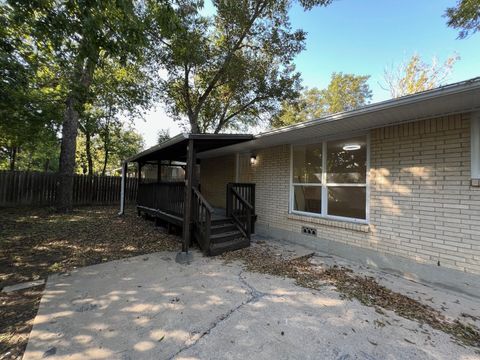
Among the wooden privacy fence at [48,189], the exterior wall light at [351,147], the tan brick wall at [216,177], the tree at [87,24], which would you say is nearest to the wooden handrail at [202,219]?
the tree at [87,24]

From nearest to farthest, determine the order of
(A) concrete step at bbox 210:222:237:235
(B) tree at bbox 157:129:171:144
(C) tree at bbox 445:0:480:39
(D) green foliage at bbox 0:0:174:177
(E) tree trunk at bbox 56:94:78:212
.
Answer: (D) green foliage at bbox 0:0:174:177 → (A) concrete step at bbox 210:222:237:235 → (C) tree at bbox 445:0:480:39 → (E) tree trunk at bbox 56:94:78:212 → (B) tree at bbox 157:129:171:144

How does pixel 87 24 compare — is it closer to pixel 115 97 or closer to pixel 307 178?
pixel 307 178

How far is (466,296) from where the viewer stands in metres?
3.22

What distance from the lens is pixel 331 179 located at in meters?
5.19

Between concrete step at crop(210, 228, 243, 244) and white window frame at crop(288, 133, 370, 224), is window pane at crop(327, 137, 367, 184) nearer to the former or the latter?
white window frame at crop(288, 133, 370, 224)

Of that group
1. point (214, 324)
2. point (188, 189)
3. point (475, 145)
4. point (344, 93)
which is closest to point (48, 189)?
point (188, 189)

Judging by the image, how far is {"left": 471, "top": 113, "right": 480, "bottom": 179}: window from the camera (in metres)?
3.22

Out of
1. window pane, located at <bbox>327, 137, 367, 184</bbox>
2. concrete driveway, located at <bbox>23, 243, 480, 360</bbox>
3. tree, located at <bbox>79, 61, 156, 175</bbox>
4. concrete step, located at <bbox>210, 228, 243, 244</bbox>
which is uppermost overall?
tree, located at <bbox>79, 61, 156, 175</bbox>

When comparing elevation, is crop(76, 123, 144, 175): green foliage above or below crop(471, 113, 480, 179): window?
above

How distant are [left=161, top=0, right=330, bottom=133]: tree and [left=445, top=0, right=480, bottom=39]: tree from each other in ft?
13.0

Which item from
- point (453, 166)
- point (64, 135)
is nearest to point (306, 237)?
point (453, 166)

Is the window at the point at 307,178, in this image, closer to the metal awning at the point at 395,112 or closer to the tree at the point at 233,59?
the metal awning at the point at 395,112

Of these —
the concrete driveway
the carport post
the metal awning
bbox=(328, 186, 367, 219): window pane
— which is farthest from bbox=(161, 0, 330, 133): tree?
the concrete driveway

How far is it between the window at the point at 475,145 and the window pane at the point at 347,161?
5.12 ft
